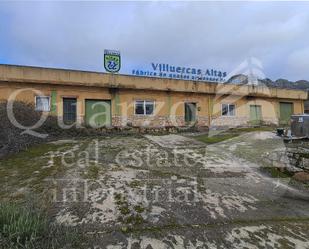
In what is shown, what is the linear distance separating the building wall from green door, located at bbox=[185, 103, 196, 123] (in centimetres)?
29

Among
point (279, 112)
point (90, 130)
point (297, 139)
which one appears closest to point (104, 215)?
point (297, 139)

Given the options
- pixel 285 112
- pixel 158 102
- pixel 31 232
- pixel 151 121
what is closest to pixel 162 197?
pixel 31 232

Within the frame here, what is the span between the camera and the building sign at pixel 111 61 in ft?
57.5

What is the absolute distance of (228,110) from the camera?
830 inches

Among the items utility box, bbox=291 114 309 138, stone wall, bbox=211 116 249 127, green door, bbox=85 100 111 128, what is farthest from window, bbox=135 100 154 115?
utility box, bbox=291 114 309 138

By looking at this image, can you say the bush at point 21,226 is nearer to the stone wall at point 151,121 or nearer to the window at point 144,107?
the stone wall at point 151,121

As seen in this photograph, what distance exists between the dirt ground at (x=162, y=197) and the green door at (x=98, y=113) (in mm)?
7245

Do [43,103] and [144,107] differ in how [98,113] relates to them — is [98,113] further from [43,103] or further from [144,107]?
[43,103]

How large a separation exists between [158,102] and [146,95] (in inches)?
37.6

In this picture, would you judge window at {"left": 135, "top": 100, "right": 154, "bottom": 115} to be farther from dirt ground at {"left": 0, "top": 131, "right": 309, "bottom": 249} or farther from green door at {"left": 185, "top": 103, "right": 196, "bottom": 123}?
dirt ground at {"left": 0, "top": 131, "right": 309, "bottom": 249}

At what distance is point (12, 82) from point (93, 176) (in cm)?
1074

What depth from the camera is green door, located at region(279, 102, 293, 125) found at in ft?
77.4

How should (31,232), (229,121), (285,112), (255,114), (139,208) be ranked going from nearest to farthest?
(31,232), (139,208), (229,121), (255,114), (285,112)

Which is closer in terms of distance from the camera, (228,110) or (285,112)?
(228,110)
